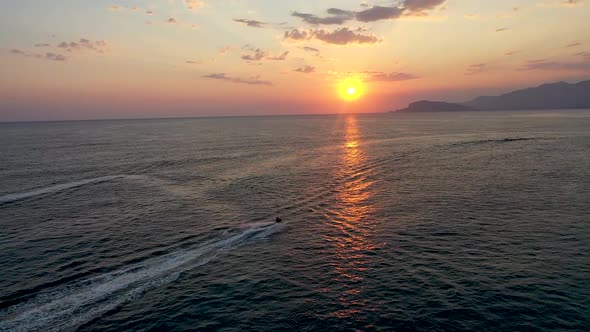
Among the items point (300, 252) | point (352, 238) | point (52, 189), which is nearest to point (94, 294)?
point (300, 252)

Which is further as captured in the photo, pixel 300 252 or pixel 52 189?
pixel 52 189

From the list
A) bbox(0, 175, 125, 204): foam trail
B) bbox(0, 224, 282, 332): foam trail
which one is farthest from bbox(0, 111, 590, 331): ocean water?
bbox(0, 175, 125, 204): foam trail

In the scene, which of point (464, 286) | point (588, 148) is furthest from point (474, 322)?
point (588, 148)

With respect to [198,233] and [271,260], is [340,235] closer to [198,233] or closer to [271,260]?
[271,260]

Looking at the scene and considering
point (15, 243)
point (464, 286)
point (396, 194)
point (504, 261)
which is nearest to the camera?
point (464, 286)

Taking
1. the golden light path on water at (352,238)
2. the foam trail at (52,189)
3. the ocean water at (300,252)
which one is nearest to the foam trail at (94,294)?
the ocean water at (300,252)

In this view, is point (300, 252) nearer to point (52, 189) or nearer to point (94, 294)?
point (94, 294)
